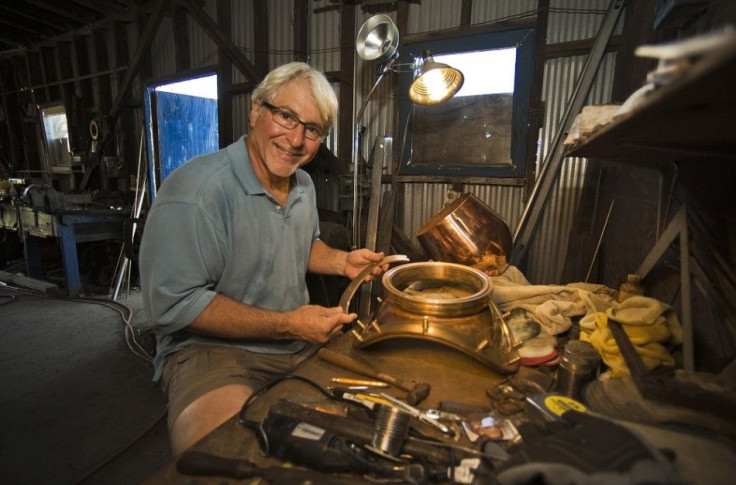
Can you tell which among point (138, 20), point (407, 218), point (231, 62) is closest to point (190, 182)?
point (407, 218)

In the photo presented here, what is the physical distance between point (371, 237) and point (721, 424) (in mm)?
2829

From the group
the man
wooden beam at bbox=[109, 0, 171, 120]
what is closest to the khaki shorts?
the man

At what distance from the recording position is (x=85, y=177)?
6730mm

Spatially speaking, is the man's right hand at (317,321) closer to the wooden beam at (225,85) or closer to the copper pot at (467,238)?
the copper pot at (467,238)

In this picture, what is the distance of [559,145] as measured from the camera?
3.18m

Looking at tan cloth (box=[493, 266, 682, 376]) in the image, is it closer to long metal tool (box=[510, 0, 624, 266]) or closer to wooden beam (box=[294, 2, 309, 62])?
long metal tool (box=[510, 0, 624, 266])

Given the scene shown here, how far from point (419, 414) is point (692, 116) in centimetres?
94

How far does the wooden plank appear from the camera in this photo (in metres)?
5.08

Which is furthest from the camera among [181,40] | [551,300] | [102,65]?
[102,65]

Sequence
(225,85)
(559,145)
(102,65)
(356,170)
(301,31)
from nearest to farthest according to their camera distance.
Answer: (559,145)
(356,170)
(301,31)
(225,85)
(102,65)

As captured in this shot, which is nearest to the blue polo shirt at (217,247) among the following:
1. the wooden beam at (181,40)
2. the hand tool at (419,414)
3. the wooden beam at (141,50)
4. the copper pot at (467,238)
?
the hand tool at (419,414)

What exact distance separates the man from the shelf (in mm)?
1070

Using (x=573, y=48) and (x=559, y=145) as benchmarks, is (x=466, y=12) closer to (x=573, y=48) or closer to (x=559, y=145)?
(x=573, y=48)

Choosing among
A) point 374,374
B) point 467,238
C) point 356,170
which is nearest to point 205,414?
point 374,374
